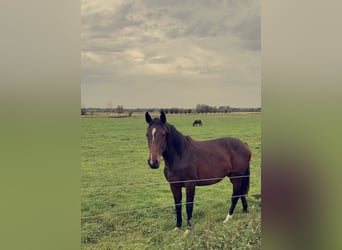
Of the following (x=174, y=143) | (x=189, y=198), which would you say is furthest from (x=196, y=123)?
(x=189, y=198)

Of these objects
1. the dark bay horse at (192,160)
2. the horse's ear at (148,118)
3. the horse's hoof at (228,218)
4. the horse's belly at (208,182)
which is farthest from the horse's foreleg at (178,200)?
the horse's ear at (148,118)

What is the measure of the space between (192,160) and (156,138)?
1.05 ft

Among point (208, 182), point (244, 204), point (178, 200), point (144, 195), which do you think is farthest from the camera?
point (244, 204)

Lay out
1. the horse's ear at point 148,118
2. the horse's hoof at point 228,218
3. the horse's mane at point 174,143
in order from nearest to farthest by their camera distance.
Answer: the horse's ear at point 148,118
the horse's mane at point 174,143
the horse's hoof at point 228,218

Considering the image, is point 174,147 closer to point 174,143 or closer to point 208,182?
point 174,143

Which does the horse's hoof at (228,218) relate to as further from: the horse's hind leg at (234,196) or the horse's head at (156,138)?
the horse's head at (156,138)

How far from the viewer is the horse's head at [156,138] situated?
10.1 ft

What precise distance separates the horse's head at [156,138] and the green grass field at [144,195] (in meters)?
0.04

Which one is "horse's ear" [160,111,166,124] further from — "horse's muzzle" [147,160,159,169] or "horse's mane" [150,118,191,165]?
"horse's muzzle" [147,160,159,169]

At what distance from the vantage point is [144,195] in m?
3.02

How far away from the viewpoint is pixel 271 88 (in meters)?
3.53

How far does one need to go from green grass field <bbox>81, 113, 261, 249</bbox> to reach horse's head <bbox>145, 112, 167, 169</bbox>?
4cm

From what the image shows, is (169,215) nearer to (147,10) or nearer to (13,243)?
(13,243)

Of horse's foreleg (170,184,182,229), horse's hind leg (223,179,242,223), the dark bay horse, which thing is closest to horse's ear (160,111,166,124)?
the dark bay horse
